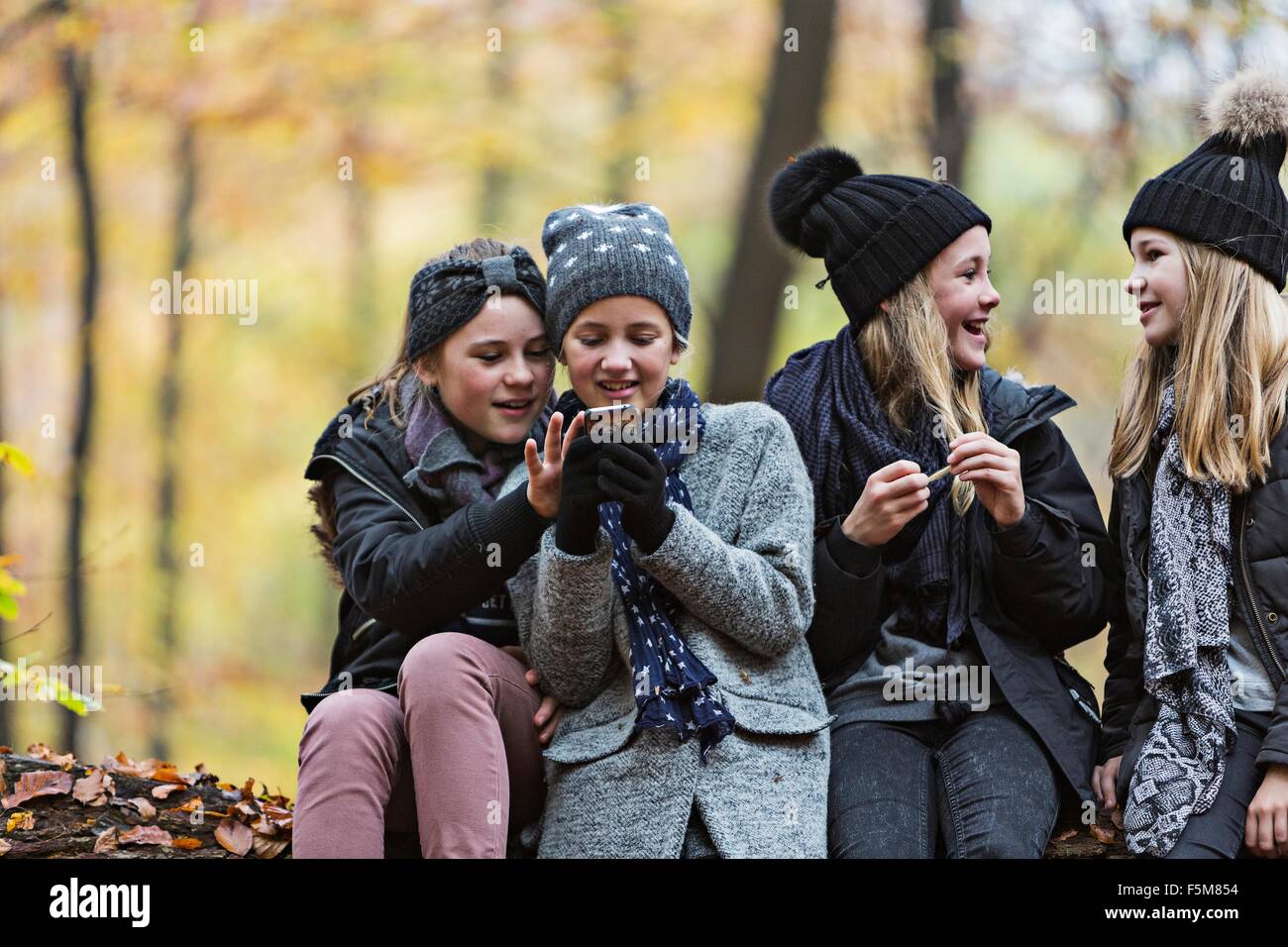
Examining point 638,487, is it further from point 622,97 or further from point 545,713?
point 622,97

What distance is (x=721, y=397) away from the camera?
20.9ft

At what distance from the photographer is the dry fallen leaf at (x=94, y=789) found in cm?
347

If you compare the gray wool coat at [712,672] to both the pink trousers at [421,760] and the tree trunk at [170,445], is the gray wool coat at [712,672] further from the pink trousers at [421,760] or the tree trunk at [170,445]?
the tree trunk at [170,445]

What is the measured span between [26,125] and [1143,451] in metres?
8.81

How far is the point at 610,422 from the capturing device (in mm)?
3016

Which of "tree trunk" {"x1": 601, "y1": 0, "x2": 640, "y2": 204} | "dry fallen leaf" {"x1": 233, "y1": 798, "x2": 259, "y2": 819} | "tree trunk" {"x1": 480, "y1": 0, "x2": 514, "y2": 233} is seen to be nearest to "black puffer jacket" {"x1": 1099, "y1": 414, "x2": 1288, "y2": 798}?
"dry fallen leaf" {"x1": 233, "y1": 798, "x2": 259, "y2": 819}

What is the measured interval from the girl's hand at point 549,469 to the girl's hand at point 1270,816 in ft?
5.23

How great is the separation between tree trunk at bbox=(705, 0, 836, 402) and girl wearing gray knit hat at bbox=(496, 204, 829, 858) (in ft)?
10.3

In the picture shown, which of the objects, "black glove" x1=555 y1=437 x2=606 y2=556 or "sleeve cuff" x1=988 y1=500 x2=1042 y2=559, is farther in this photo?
"sleeve cuff" x1=988 y1=500 x2=1042 y2=559

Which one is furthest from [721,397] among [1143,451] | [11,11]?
[11,11]

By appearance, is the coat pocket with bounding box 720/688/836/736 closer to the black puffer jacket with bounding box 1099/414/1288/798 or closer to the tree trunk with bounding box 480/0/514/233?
the black puffer jacket with bounding box 1099/414/1288/798

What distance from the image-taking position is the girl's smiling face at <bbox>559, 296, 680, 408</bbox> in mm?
3160

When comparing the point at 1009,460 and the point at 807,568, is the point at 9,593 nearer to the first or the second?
the point at 807,568

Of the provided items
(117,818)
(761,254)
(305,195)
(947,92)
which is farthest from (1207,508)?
(305,195)
